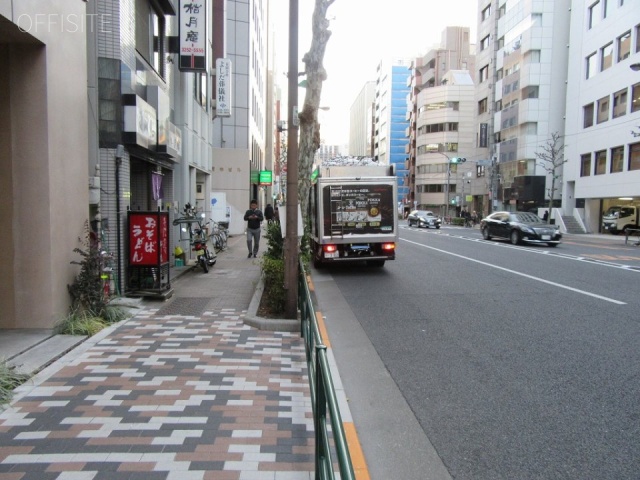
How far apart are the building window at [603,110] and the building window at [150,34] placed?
122 feet

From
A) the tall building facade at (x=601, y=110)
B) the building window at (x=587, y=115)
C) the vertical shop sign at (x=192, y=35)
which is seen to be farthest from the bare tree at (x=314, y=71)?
the building window at (x=587, y=115)

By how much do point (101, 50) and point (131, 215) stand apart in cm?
292

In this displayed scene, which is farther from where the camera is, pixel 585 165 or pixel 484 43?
pixel 484 43

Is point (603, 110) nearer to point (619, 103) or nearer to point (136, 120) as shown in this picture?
point (619, 103)

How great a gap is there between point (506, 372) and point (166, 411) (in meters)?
3.74

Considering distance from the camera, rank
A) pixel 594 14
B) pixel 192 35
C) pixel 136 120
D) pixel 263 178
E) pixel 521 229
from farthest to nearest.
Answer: pixel 594 14, pixel 263 178, pixel 521 229, pixel 192 35, pixel 136 120

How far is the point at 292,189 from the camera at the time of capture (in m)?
7.95

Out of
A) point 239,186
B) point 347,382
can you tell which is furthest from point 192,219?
point 239,186

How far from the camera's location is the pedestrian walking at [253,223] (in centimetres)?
1645

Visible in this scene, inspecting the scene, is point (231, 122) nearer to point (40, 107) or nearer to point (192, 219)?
point (192, 219)

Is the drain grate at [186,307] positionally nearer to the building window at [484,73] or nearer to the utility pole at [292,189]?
the utility pole at [292,189]

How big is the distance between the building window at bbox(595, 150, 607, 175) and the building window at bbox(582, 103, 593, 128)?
3003mm

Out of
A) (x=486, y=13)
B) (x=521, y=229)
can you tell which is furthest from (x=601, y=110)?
(x=486, y=13)

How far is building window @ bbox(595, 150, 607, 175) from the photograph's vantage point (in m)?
39.5
